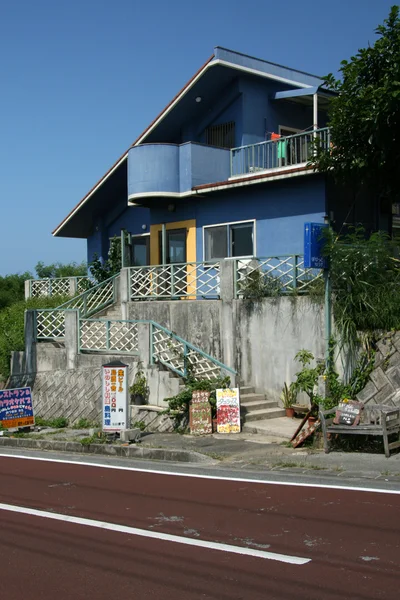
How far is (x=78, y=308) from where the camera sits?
22.0 metres

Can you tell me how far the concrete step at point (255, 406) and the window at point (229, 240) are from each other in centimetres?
568

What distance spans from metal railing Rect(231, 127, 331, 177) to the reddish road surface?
1193cm

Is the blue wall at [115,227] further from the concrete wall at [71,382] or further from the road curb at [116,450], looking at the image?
the road curb at [116,450]

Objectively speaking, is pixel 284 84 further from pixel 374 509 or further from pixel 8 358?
pixel 374 509

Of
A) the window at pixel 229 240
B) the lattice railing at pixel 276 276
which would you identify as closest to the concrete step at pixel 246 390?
the lattice railing at pixel 276 276

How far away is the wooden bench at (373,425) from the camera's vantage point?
11594mm

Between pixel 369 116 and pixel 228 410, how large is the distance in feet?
22.0

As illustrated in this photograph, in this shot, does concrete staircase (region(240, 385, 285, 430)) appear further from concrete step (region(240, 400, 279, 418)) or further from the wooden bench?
the wooden bench

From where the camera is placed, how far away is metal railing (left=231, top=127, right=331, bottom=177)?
2022 cm

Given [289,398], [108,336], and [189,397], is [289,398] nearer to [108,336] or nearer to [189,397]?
[189,397]

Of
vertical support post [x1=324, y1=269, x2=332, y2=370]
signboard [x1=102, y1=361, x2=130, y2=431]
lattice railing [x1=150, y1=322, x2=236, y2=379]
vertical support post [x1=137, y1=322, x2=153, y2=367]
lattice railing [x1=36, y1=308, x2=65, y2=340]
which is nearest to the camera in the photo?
vertical support post [x1=324, y1=269, x2=332, y2=370]

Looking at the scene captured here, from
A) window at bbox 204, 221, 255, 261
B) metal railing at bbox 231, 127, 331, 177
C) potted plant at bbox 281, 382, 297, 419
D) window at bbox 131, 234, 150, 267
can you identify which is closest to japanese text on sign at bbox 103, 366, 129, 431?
potted plant at bbox 281, 382, 297, 419

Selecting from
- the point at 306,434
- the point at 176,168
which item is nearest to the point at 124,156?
the point at 176,168

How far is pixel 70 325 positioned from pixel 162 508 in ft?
37.6
